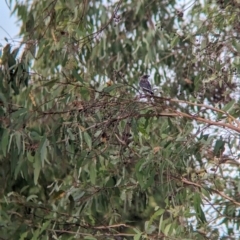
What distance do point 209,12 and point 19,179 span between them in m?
2.11

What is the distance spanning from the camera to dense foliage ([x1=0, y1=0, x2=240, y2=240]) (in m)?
3.05

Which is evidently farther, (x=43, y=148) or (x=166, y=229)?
(x=166, y=229)

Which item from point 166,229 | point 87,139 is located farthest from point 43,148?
point 166,229

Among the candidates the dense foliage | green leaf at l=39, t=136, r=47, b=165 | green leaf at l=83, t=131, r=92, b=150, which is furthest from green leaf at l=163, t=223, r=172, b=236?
green leaf at l=39, t=136, r=47, b=165

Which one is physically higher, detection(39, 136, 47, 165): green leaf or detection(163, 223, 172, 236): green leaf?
detection(39, 136, 47, 165): green leaf

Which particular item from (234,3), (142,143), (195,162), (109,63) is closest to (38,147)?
(142,143)

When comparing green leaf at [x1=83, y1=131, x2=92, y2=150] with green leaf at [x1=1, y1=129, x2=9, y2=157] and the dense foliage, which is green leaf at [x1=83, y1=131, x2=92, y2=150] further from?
green leaf at [x1=1, y1=129, x2=9, y2=157]

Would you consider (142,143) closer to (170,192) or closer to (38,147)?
(170,192)

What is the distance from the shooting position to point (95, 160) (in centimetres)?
328

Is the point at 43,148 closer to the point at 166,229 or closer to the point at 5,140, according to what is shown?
the point at 5,140

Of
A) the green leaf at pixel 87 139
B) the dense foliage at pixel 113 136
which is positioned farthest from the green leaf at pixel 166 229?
the green leaf at pixel 87 139

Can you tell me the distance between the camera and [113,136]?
3.13 m

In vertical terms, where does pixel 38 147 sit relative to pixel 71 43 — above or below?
below

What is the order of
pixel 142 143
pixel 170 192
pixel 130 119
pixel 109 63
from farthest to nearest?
pixel 109 63
pixel 142 143
pixel 170 192
pixel 130 119
